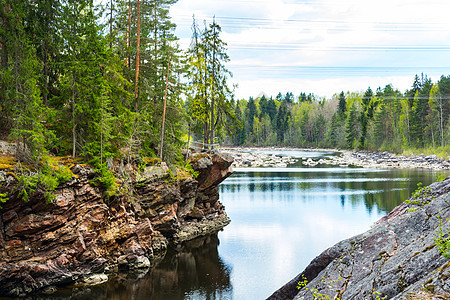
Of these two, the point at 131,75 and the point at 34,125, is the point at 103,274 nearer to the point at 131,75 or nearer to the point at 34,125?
the point at 34,125

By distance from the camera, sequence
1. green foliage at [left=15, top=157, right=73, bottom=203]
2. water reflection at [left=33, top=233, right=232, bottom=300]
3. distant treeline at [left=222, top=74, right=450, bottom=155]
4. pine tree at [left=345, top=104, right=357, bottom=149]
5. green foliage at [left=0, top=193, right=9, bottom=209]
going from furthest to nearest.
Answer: pine tree at [left=345, top=104, right=357, bottom=149] → distant treeline at [left=222, top=74, right=450, bottom=155] → water reflection at [left=33, top=233, right=232, bottom=300] → green foliage at [left=15, top=157, right=73, bottom=203] → green foliage at [left=0, top=193, right=9, bottom=209]

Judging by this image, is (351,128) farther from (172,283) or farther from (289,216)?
(172,283)

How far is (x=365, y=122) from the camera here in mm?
Answer: 107188

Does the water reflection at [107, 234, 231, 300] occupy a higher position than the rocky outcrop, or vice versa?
the rocky outcrop

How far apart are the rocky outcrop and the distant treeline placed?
30340mm

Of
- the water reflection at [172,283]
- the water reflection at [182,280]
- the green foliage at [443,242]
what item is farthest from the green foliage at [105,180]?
the green foliage at [443,242]

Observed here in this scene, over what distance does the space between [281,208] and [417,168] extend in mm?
40704

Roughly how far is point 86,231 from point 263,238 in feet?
43.0

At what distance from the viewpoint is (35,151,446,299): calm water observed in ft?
61.0

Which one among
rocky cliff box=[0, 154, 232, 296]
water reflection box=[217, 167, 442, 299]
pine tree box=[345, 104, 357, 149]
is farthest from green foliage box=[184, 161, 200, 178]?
pine tree box=[345, 104, 357, 149]

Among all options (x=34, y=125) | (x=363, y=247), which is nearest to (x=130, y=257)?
(x=34, y=125)

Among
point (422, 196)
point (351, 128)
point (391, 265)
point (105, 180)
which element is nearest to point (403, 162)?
point (351, 128)

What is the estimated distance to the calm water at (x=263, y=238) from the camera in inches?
731

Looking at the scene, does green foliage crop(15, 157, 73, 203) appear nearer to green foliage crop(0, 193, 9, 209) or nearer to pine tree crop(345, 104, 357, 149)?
green foliage crop(0, 193, 9, 209)
